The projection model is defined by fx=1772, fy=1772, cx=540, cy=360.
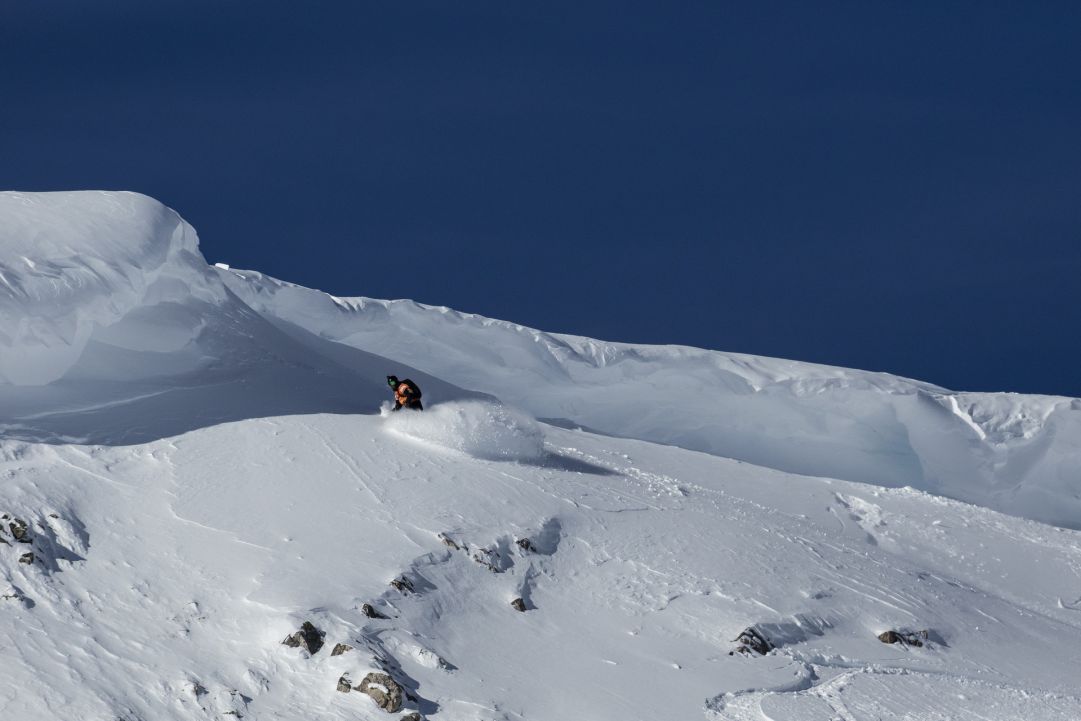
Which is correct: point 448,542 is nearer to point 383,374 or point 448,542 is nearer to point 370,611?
point 370,611

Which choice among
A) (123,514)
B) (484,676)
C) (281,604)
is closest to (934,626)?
(484,676)

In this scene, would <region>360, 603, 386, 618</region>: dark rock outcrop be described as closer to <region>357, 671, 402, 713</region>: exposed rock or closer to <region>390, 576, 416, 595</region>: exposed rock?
<region>390, 576, 416, 595</region>: exposed rock

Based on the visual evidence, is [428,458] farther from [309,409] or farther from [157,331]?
[157,331]

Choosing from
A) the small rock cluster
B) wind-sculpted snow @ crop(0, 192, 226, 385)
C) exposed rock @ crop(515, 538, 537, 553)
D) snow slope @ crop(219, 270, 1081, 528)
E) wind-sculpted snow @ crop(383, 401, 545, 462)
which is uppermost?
wind-sculpted snow @ crop(0, 192, 226, 385)

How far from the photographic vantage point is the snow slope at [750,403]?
35.5m

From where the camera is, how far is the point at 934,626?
24016mm

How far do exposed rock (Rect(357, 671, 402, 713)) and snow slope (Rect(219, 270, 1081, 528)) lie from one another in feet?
55.5

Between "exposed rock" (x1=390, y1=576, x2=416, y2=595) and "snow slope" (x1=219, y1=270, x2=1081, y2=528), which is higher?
"exposed rock" (x1=390, y1=576, x2=416, y2=595)

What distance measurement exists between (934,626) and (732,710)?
16.6 feet

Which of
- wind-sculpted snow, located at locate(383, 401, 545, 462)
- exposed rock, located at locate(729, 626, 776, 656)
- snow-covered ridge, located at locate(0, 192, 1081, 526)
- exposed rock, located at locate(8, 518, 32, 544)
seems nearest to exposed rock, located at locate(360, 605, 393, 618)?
exposed rock, located at locate(8, 518, 32, 544)

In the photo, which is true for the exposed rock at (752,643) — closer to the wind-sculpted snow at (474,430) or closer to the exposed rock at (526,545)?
the exposed rock at (526,545)

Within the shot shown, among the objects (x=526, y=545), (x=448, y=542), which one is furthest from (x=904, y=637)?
(x=448, y=542)

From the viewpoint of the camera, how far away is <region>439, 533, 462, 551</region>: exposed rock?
22500 millimetres

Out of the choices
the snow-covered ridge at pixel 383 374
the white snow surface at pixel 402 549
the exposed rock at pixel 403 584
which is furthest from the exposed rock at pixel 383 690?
the snow-covered ridge at pixel 383 374
